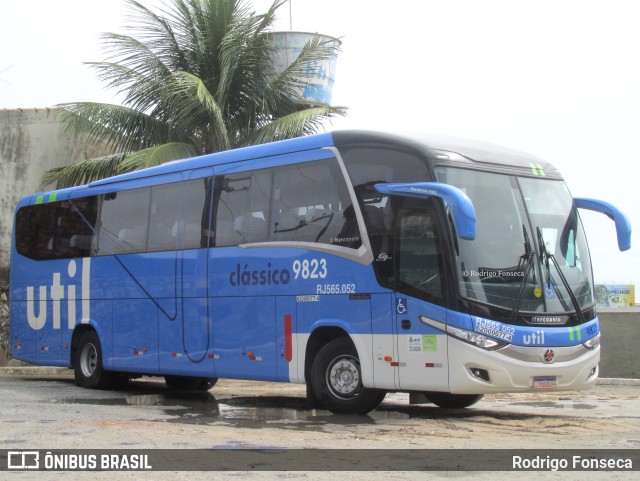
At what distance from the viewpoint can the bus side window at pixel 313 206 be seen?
12.3m

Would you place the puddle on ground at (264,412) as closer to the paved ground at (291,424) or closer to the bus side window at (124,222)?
the paved ground at (291,424)

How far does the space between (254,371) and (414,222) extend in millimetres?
3376

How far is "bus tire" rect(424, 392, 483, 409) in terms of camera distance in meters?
13.5

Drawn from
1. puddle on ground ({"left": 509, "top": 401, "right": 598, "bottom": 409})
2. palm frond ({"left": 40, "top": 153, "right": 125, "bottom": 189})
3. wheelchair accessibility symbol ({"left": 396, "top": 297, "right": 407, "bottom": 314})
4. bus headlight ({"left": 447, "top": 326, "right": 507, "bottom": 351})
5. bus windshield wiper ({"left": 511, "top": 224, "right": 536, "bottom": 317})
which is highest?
palm frond ({"left": 40, "top": 153, "right": 125, "bottom": 189})

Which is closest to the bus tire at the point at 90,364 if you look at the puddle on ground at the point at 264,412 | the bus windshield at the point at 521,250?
the puddle on ground at the point at 264,412

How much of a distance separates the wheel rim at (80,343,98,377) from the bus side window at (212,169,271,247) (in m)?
4.26

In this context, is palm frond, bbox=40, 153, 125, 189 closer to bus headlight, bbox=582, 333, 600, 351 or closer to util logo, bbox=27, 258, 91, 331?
util logo, bbox=27, 258, 91, 331

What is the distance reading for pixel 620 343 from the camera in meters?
19.2

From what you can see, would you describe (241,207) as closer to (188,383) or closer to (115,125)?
(188,383)


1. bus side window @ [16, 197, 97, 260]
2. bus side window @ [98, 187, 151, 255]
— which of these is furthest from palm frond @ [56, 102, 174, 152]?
bus side window @ [98, 187, 151, 255]

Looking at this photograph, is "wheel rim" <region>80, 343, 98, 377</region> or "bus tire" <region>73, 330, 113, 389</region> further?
"wheel rim" <region>80, 343, 98, 377</region>

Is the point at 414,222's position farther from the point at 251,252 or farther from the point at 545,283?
the point at 251,252

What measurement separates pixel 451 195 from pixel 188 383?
27.3ft

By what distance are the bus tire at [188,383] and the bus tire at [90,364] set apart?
1109 mm
